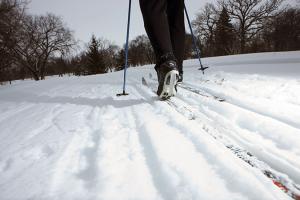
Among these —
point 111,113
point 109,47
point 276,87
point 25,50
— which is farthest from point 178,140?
point 109,47

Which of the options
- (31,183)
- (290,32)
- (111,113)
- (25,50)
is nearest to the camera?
(31,183)

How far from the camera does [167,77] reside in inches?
63.3

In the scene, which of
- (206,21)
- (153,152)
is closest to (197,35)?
(206,21)

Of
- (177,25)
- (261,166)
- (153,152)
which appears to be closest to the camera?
(261,166)

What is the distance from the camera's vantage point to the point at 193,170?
69 centimetres

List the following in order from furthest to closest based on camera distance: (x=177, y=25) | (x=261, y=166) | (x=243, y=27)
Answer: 1. (x=243, y=27)
2. (x=177, y=25)
3. (x=261, y=166)

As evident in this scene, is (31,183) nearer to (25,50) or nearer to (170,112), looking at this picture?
(170,112)

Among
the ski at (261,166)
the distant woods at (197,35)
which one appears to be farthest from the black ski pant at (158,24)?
the distant woods at (197,35)

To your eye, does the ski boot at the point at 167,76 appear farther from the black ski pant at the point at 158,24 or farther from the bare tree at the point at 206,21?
the bare tree at the point at 206,21

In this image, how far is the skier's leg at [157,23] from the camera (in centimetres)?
151

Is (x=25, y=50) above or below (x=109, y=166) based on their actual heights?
above

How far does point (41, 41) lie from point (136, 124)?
28.1 metres

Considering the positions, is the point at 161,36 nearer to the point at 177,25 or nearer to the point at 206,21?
the point at 177,25

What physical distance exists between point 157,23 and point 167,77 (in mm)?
397
